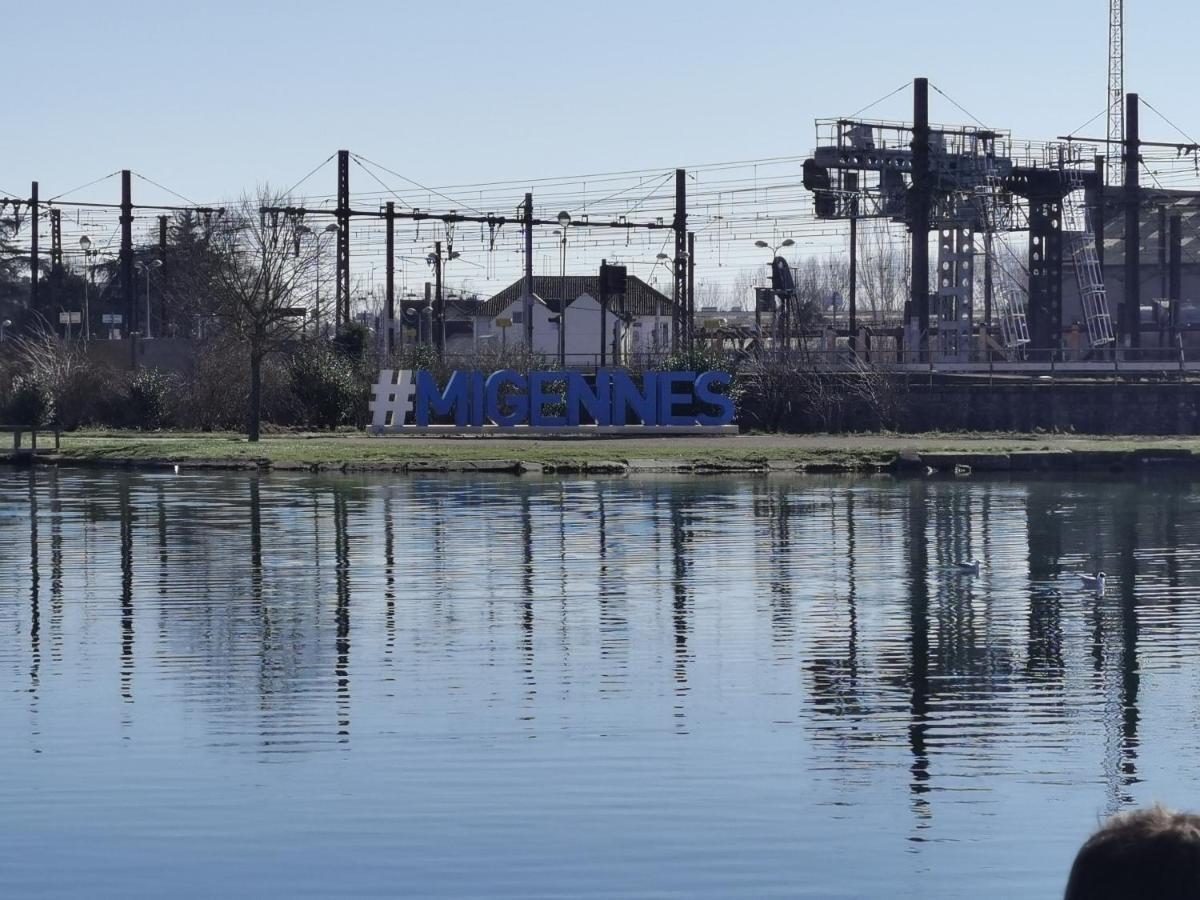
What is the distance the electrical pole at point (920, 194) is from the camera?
2675 inches

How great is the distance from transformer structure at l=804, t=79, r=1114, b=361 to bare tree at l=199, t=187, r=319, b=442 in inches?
823

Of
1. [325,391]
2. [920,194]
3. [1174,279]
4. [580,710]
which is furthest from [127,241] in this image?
[580,710]

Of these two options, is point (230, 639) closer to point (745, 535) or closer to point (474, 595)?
point (474, 595)

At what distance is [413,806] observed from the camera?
12227 millimetres

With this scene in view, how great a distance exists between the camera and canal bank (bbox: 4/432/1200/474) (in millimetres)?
46719

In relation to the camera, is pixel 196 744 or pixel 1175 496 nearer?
pixel 196 744

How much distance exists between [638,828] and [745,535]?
61.8 ft

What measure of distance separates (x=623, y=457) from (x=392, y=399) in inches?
552

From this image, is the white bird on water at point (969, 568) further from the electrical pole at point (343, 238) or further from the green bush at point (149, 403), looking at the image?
the electrical pole at point (343, 238)

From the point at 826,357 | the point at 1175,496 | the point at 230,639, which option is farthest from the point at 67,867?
the point at 826,357

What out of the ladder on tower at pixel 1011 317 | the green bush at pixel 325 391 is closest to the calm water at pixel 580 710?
the green bush at pixel 325 391

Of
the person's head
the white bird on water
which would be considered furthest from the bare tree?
the person's head

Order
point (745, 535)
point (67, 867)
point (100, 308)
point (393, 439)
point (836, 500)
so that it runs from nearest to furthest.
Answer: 1. point (67, 867)
2. point (745, 535)
3. point (836, 500)
4. point (393, 439)
5. point (100, 308)

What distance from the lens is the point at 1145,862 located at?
3.58 m
